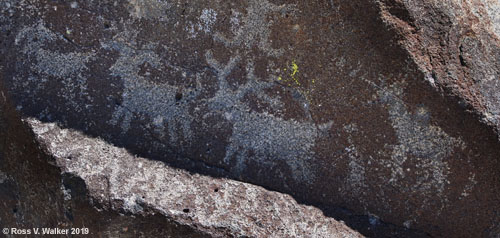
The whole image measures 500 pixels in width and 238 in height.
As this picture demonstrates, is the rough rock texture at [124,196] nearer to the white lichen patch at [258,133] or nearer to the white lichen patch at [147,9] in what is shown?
the white lichen patch at [258,133]

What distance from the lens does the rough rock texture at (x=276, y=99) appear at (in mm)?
1492

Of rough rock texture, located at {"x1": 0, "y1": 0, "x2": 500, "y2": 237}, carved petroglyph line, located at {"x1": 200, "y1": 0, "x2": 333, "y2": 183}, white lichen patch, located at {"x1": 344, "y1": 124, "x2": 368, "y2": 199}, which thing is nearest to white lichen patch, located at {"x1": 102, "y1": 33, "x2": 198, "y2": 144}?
rough rock texture, located at {"x1": 0, "y1": 0, "x2": 500, "y2": 237}

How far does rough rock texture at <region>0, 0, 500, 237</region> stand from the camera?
1.49 meters

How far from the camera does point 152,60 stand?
160cm

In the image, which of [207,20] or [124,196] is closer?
[124,196]

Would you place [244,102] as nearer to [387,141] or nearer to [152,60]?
[152,60]

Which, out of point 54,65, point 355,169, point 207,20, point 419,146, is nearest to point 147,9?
point 207,20

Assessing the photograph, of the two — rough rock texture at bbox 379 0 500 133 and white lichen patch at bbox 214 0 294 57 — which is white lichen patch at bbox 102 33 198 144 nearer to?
white lichen patch at bbox 214 0 294 57

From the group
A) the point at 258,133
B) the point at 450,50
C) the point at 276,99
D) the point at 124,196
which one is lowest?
the point at 124,196

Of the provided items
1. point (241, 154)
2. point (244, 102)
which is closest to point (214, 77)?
point (244, 102)

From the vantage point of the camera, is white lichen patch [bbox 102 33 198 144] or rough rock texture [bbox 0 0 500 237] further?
white lichen patch [bbox 102 33 198 144]

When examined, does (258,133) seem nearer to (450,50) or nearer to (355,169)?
(355,169)

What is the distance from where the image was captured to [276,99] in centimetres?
158

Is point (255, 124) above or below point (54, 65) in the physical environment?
below
